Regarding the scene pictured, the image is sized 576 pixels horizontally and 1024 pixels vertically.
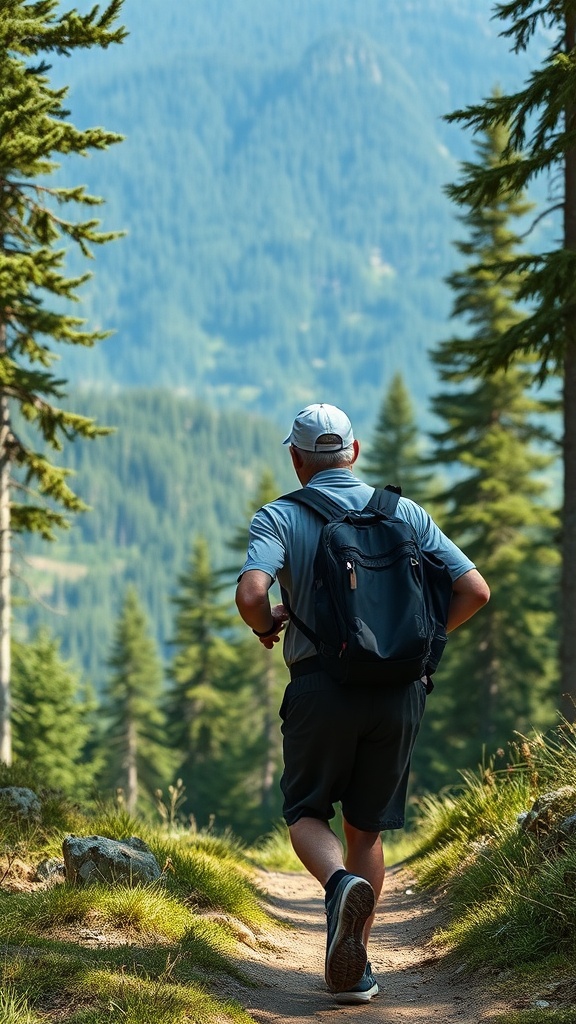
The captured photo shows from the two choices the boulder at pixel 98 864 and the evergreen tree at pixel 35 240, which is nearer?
the boulder at pixel 98 864

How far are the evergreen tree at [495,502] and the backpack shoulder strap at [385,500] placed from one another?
2382 cm

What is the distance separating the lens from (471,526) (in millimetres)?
32375

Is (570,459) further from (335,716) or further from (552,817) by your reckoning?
(335,716)

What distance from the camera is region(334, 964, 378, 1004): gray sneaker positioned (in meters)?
5.05

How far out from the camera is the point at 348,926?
4.70 meters

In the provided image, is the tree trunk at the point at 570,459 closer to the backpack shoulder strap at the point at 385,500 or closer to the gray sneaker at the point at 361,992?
the backpack shoulder strap at the point at 385,500

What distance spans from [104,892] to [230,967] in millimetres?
645

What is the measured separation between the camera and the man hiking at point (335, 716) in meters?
4.82

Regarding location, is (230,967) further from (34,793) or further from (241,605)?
Result: (34,793)

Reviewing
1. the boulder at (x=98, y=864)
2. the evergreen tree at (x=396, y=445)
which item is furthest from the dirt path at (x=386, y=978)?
the evergreen tree at (x=396, y=445)

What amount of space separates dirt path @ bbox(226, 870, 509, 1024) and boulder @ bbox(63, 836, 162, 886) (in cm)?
70

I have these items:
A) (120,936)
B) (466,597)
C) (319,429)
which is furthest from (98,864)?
(319,429)

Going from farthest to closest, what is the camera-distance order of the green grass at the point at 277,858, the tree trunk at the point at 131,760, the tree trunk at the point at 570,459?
the tree trunk at the point at 131,760, the green grass at the point at 277,858, the tree trunk at the point at 570,459

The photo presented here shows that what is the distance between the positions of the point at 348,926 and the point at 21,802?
3140mm
